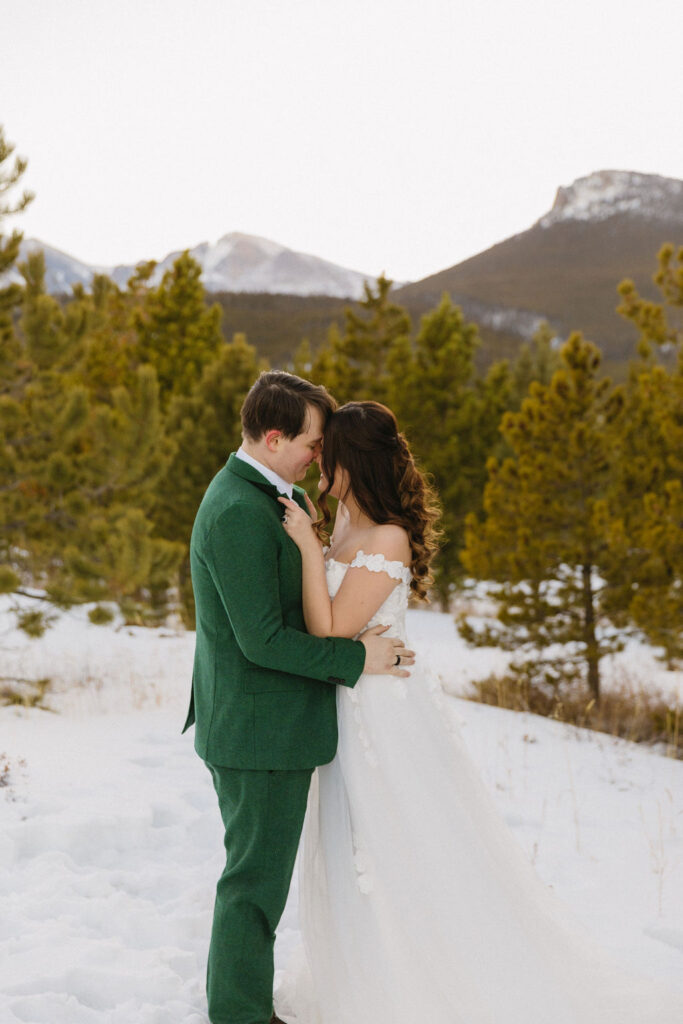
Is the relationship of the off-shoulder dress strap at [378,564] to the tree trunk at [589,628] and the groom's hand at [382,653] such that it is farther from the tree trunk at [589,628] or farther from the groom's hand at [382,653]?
the tree trunk at [589,628]

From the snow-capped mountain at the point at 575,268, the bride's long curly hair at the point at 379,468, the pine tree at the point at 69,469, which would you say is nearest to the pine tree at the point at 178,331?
the pine tree at the point at 69,469

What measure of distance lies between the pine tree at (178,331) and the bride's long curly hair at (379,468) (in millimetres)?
13758

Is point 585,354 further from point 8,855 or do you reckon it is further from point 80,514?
point 8,855

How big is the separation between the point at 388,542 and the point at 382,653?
34 centimetres

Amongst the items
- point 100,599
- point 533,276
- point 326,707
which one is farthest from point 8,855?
point 533,276

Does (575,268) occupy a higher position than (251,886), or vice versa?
(575,268)

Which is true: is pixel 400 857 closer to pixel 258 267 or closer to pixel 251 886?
pixel 251 886

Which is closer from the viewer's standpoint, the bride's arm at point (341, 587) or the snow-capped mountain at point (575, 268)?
the bride's arm at point (341, 587)

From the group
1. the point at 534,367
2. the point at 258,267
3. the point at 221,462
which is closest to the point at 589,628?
the point at 221,462

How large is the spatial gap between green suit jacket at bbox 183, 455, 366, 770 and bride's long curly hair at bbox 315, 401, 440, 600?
257 millimetres

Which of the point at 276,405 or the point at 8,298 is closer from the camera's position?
the point at 276,405

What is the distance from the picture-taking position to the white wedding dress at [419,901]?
7.72 ft

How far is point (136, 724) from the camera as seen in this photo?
596 cm

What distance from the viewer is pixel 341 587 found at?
238cm
